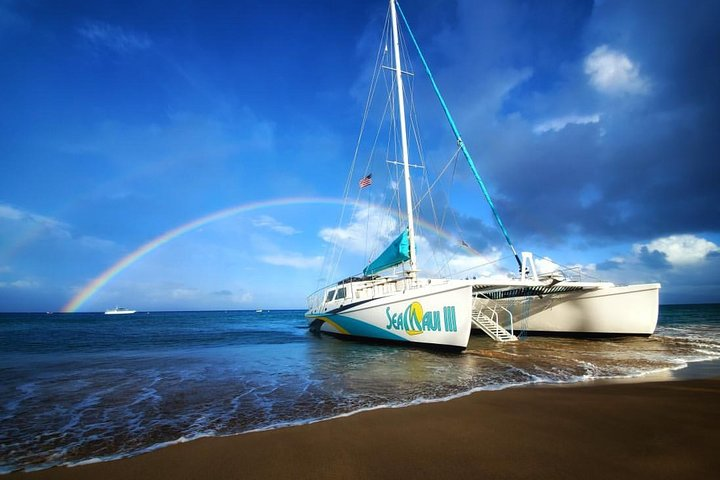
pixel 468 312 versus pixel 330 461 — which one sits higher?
pixel 468 312

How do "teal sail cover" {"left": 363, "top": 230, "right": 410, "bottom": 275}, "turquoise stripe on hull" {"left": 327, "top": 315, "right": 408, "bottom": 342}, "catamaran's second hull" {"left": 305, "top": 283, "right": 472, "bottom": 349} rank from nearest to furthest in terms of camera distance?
1. "catamaran's second hull" {"left": 305, "top": 283, "right": 472, "bottom": 349}
2. "turquoise stripe on hull" {"left": 327, "top": 315, "right": 408, "bottom": 342}
3. "teal sail cover" {"left": 363, "top": 230, "right": 410, "bottom": 275}

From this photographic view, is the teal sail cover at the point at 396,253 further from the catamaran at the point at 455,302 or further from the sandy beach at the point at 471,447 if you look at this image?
the sandy beach at the point at 471,447

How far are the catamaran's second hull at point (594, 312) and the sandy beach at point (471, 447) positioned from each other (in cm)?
1388

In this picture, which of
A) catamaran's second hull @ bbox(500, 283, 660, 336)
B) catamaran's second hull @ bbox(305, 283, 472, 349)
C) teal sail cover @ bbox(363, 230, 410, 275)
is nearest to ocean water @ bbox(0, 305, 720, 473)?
catamaran's second hull @ bbox(305, 283, 472, 349)

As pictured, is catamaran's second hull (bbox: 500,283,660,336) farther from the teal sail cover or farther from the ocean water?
the teal sail cover

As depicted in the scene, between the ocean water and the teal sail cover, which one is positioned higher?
the teal sail cover

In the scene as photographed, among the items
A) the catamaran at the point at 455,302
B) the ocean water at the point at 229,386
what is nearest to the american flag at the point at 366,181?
the catamaran at the point at 455,302

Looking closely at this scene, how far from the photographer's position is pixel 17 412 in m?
6.87

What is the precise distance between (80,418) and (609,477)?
800 cm

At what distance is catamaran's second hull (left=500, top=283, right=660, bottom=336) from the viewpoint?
17.3m

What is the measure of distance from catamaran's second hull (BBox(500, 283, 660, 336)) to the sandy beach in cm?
1388

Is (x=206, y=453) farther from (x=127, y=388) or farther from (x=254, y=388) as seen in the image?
(x=127, y=388)

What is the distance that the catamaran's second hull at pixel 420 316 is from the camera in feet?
42.2

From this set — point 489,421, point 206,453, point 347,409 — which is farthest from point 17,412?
point 489,421
